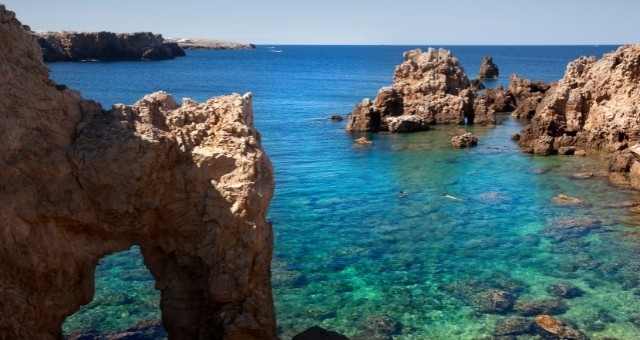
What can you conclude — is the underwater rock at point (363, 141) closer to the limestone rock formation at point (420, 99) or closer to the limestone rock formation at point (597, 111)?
the limestone rock formation at point (420, 99)

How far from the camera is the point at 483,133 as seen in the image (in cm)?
6231

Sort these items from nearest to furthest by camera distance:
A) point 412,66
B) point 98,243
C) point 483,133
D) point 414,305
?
point 98,243
point 414,305
point 483,133
point 412,66

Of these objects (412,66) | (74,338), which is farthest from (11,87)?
(412,66)

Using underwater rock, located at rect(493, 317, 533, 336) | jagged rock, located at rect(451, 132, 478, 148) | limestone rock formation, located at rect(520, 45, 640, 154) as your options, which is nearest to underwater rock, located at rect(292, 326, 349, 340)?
underwater rock, located at rect(493, 317, 533, 336)

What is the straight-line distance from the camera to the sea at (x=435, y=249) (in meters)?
21.8

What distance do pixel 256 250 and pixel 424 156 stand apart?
1520 inches

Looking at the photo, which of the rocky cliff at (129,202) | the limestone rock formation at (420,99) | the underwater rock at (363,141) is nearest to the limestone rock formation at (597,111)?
the limestone rock formation at (420,99)

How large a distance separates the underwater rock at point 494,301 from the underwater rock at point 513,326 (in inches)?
32.1

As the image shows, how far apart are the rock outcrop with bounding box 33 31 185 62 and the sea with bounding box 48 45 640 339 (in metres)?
128

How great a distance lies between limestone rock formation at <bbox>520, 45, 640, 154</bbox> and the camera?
47.8 meters

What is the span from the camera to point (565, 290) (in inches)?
960

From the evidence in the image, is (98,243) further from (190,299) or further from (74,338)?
(74,338)

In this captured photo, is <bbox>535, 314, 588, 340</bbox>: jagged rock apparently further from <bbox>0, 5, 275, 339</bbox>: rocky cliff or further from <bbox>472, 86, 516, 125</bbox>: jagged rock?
<bbox>472, 86, 516, 125</bbox>: jagged rock

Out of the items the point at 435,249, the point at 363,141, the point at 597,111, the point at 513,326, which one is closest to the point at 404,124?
the point at 363,141
